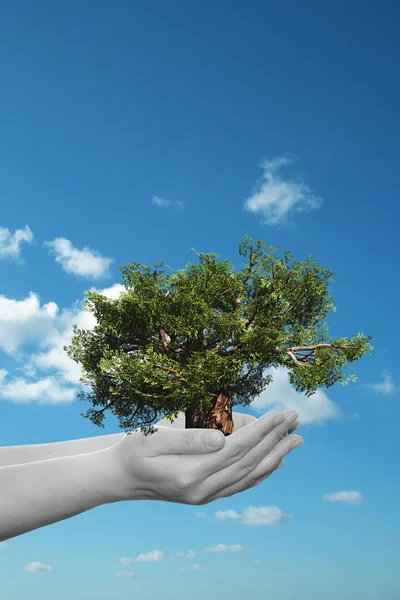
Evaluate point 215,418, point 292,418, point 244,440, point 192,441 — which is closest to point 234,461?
point 244,440

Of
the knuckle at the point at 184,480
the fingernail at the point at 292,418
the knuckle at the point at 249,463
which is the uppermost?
the fingernail at the point at 292,418

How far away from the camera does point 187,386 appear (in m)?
9.56

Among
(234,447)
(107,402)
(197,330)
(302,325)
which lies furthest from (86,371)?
(302,325)

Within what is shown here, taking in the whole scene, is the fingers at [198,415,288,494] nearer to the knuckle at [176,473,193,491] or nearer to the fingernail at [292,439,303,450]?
the knuckle at [176,473,193,491]

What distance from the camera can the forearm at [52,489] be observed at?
29.6 feet

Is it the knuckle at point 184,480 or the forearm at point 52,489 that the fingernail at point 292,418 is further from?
the forearm at point 52,489

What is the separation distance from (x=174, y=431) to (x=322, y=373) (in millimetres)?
2791

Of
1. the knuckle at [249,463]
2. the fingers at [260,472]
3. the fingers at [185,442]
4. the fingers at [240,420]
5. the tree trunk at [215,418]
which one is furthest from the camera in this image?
the fingers at [240,420]

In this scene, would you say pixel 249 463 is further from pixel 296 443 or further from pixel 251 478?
pixel 296 443

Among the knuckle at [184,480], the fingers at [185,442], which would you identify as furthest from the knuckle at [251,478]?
the knuckle at [184,480]

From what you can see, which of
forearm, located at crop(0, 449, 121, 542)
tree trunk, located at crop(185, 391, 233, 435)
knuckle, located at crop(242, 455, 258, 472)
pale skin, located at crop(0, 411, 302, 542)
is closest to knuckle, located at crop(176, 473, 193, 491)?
pale skin, located at crop(0, 411, 302, 542)

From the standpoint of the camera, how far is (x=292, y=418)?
→ 988 centimetres

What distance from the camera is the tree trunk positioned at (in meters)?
10.1

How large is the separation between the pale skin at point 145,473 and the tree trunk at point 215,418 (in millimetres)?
843
